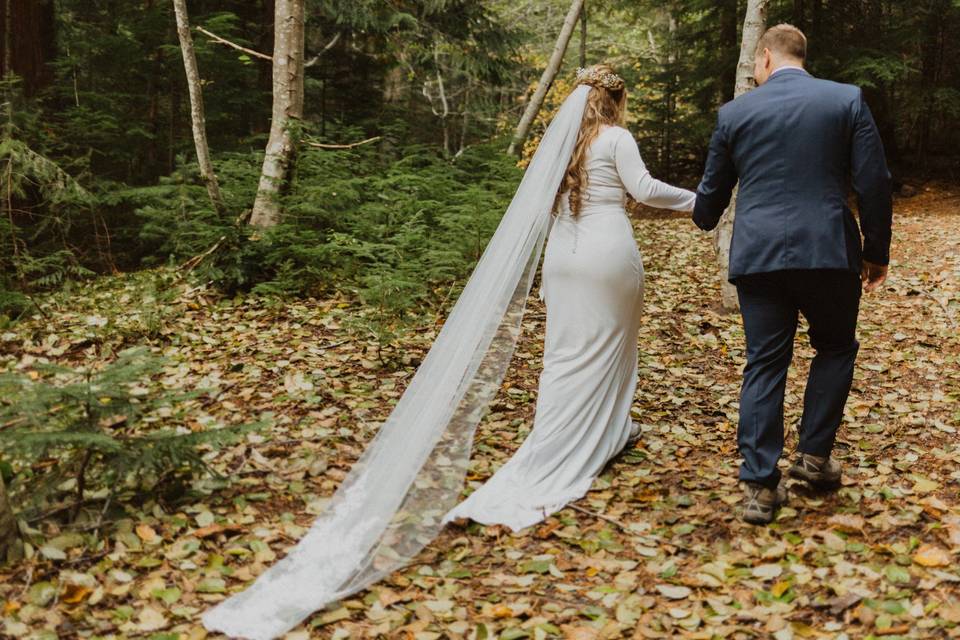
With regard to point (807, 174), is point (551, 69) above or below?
above

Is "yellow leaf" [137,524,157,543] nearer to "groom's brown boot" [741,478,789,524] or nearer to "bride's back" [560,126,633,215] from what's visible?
"bride's back" [560,126,633,215]

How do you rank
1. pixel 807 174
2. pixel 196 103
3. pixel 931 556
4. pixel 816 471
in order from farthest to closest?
pixel 196 103
pixel 816 471
pixel 807 174
pixel 931 556

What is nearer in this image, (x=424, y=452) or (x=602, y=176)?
(x=424, y=452)

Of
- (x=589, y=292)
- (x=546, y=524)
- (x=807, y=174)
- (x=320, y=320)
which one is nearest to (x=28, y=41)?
(x=320, y=320)

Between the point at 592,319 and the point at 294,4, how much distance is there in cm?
507

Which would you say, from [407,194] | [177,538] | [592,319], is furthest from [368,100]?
[177,538]

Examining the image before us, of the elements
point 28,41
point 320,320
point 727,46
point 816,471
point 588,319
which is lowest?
point 816,471

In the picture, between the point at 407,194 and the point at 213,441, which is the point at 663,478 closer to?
A: the point at 213,441

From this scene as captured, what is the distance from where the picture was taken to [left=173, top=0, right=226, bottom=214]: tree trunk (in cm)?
724

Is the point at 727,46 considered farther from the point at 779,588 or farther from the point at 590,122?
the point at 779,588

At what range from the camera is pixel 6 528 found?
318 cm

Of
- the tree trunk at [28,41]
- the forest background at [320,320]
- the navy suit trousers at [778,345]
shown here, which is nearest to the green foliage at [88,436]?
the forest background at [320,320]

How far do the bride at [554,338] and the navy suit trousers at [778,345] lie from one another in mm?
791

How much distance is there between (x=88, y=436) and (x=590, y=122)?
3.13 meters
